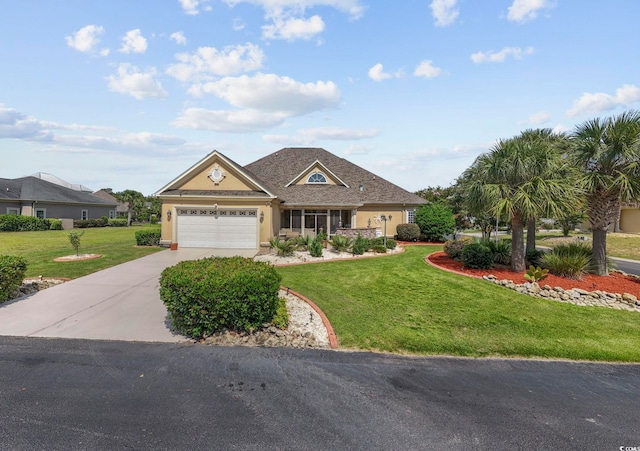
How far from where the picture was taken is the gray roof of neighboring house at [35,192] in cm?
3297

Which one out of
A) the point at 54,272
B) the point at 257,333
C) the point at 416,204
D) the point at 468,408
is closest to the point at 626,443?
the point at 468,408

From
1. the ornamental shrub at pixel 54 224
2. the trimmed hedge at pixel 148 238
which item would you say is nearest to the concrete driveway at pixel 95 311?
the trimmed hedge at pixel 148 238

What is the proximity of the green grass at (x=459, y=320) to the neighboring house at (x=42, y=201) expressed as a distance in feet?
125

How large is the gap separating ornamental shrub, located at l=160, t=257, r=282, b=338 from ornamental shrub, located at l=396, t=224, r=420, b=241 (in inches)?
701

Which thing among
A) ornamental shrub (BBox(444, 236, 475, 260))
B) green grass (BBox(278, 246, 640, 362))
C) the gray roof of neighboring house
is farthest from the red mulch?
the gray roof of neighboring house

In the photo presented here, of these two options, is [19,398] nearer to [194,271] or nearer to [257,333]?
[194,271]

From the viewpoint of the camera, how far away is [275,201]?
19891 millimetres

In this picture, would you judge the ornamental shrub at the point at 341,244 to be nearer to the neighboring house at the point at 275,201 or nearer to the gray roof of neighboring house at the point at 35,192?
the neighboring house at the point at 275,201

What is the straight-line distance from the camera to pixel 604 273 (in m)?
11.1

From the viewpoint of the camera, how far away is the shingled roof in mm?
22328

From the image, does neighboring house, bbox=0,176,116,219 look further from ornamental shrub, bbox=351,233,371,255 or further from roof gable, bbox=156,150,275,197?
ornamental shrub, bbox=351,233,371,255

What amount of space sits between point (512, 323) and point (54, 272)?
50.1 ft

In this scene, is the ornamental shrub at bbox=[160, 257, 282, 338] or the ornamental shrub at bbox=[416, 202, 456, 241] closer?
the ornamental shrub at bbox=[160, 257, 282, 338]

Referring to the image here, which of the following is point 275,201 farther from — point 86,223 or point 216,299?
point 86,223
